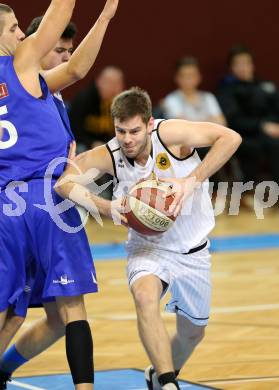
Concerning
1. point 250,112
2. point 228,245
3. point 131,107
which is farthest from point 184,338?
point 250,112

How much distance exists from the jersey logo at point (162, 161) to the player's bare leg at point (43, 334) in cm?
97

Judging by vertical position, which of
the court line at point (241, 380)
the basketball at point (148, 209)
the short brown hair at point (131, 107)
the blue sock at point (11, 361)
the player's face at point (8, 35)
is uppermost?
the player's face at point (8, 35)

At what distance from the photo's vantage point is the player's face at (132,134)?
5074 millimetres

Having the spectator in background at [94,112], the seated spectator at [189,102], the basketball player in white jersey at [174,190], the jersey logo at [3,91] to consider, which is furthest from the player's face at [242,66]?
the jersey logo at [3,91]

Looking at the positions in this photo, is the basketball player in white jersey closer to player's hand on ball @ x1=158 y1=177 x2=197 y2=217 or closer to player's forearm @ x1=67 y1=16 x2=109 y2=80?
player's hand on ball @ x1=158 y1=177 x2=197 y2=217

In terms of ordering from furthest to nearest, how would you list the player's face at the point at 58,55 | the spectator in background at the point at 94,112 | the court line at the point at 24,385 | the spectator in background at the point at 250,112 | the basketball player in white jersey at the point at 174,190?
the spectator in background at the point at 250,112, the spectator in background at the point at 94,112, the court line at the point at 24,385, the player's face at the point at 58,55, the basketball player in white jersey at the point at 174,190

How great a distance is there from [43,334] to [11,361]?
0.97 ft

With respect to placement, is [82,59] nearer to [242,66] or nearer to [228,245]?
[228,245]

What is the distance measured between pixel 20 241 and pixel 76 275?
0.33 metres

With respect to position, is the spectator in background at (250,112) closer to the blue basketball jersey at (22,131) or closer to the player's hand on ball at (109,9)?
the player's hand on ball at (109,9)

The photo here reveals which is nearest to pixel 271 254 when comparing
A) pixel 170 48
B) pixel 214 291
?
pixel 214 291

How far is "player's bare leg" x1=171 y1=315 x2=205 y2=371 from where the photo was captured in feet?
17.7

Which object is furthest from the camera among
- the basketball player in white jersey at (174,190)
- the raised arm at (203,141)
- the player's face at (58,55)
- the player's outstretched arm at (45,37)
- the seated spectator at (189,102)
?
the seated spectator at (189,102)

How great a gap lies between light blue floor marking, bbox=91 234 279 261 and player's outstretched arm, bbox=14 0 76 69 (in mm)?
5766
